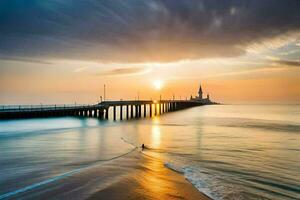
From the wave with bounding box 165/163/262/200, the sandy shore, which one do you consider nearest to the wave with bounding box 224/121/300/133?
the wave with bounding box 165/163/262/200

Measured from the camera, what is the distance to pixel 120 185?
12.9 m

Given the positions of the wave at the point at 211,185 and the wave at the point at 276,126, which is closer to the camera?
the wave at the point at 211,185

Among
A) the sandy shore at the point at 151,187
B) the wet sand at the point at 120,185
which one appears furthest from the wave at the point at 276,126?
the wet sand at the point at 120,185

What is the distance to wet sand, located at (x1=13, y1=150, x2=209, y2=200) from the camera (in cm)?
1116

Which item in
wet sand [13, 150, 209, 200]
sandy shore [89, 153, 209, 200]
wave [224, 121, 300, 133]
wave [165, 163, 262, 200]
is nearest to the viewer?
wet sand [13, 150, 209, 200]

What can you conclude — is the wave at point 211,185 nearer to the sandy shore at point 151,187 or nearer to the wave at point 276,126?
the sandy shore at point 151,187

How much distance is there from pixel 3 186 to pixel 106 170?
5596 mm

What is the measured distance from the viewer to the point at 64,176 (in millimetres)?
14297

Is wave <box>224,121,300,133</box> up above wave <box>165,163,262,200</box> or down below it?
below

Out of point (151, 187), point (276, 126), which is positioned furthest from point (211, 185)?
point (276, 126)

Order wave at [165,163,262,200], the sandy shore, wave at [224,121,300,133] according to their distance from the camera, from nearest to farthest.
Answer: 1. the sandy shore
2. wave at [165,163,262,200]
3. wave at [224,121,300,133]

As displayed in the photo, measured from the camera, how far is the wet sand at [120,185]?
1116cm

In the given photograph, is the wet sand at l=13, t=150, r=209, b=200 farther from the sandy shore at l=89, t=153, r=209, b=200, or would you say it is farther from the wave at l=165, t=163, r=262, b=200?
the wave at l=165, t=163, r=262, b=200

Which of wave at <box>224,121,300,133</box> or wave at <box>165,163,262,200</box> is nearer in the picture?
wave at <box>165,163,262,200</box>
